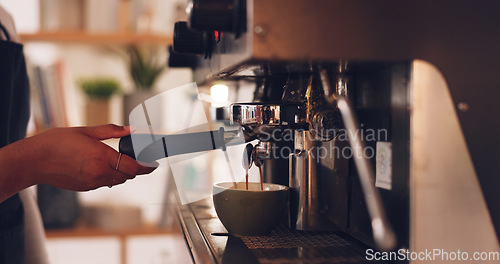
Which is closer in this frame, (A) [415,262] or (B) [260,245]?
(A) [415,262]

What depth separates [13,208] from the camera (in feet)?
3.22

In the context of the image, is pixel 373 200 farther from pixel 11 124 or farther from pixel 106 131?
pixel 11 124

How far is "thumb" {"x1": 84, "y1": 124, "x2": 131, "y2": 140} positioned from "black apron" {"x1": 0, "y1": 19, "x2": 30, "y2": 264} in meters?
0.33

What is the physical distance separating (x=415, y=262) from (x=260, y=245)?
0.22 m

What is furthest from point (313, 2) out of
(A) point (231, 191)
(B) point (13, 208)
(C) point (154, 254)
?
(C) point (154, 254)

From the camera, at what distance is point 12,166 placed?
2.34 ft

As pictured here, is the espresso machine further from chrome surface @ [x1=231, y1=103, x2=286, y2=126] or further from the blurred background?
the blurred background

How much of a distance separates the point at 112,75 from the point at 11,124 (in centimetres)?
91

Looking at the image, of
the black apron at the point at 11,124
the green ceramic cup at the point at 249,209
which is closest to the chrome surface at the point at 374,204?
the green ceramic cup at the point at 249,209

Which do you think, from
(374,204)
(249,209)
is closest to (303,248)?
(249,209)

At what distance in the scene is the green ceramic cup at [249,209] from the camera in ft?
2.26

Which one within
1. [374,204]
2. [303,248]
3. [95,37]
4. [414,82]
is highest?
[95,37]

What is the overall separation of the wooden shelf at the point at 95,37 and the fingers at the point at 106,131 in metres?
1.00

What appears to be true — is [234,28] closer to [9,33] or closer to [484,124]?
[484,124]
